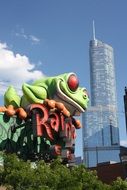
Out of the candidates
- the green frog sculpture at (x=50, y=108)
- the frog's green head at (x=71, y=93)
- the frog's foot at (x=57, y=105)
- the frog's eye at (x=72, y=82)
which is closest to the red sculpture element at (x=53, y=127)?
the green frog sculpture at (x=50, y=108)

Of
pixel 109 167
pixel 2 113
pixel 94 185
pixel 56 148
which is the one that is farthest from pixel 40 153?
pixel 109 167

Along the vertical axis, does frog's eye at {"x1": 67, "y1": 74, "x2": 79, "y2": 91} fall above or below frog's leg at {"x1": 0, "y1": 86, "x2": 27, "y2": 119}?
above

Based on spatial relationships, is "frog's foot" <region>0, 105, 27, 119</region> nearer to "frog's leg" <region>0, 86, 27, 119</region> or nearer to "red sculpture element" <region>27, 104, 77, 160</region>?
"frog's leg" <region>0, 86, 27, 119</region>

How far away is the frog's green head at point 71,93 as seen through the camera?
62.4m

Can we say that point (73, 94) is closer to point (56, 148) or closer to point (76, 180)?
point (56, 148)

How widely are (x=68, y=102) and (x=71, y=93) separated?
1.12 meters

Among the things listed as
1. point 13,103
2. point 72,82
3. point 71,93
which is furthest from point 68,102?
point 13,103

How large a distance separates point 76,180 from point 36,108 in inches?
945

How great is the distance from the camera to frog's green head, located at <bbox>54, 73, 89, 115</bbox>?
205ft

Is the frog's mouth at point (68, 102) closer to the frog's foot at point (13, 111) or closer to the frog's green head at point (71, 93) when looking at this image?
the frog's green head at point (71, 93)

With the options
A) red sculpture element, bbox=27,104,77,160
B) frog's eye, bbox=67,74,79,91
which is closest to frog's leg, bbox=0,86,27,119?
red sculpture element, bbox=27,104,77,160

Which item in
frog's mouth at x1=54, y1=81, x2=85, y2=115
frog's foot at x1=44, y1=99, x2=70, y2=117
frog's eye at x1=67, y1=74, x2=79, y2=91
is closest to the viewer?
frog's foot at x1=44, y1=99, x2=70, y2=117

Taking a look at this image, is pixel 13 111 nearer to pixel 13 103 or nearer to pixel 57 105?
pixel 13 103

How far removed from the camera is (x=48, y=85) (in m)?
63.6
